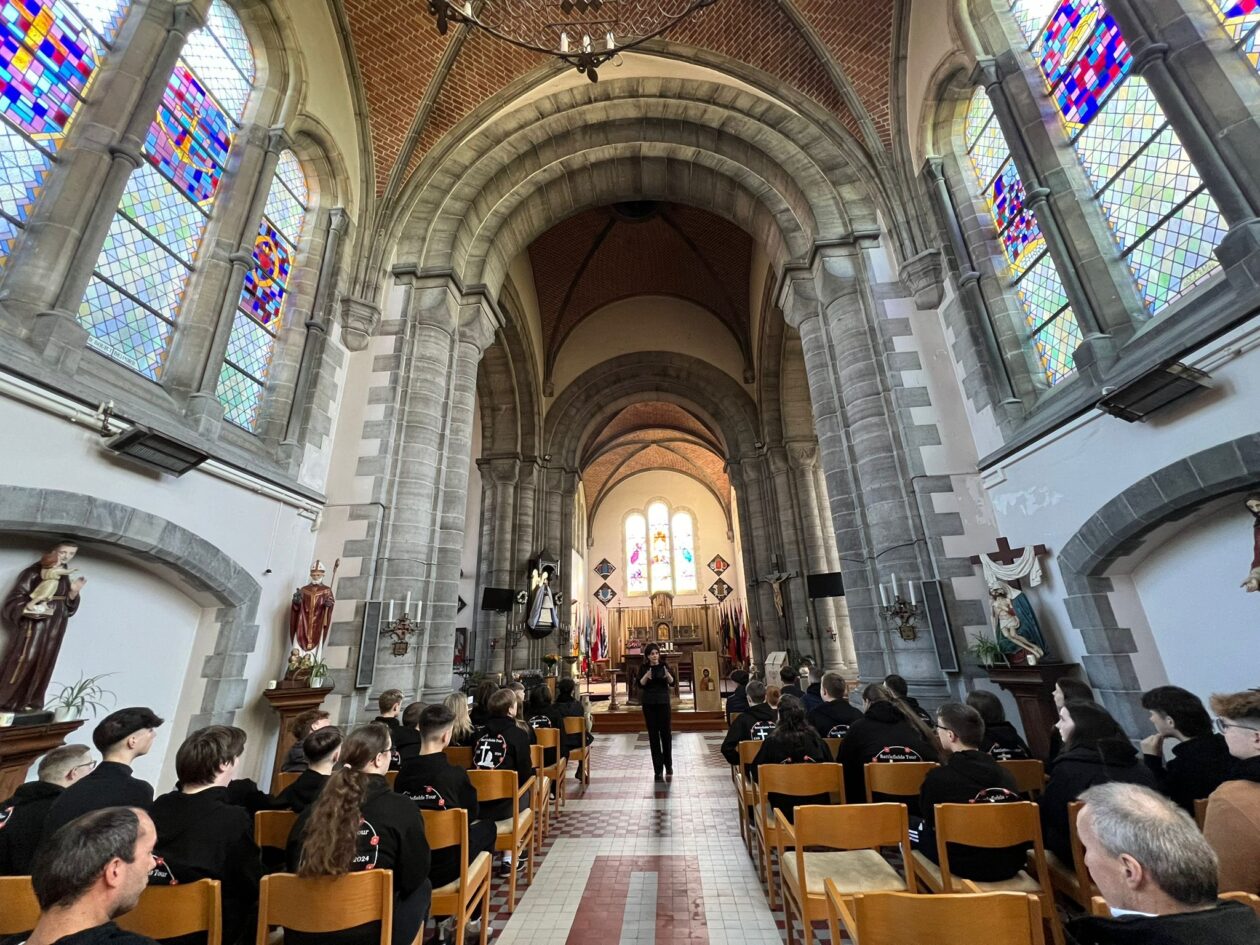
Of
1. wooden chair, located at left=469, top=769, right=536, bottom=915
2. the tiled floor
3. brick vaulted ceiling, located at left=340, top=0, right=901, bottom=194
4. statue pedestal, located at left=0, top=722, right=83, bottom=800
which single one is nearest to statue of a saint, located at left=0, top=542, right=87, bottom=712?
statue pedestal, located at left=0, top=722, right=83, bottom=800

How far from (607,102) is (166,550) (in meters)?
8.35

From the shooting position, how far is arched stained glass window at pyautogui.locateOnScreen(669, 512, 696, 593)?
2458cm

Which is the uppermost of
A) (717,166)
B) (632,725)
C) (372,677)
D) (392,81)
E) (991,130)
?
(392,81)

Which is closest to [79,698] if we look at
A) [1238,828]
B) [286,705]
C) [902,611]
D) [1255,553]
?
[286,705]

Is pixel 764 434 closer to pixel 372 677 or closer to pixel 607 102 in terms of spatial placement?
pixel 607 102

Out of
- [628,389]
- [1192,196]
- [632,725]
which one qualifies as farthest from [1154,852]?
[628,389]

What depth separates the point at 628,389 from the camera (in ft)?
48.9

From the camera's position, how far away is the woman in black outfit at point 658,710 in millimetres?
6004

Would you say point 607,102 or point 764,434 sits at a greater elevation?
point 607,102

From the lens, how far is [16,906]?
159 cm

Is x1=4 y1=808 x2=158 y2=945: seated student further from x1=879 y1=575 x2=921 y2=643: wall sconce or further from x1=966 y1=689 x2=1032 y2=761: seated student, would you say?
x1=879 y1=575 x2=921 y2=643: wall sconce

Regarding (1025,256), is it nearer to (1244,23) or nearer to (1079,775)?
(1244,23)

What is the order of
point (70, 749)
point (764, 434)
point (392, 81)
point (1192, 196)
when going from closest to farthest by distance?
1. point (70, 749)
2. point (1192, 196)
3. point (392, 81)
4. point (764, 434)

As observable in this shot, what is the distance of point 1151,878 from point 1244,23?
503 centimetres
